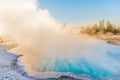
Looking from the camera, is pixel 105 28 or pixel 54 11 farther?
pixel 105 28

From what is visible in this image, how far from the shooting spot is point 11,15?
3353cm

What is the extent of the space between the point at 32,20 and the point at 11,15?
17.4 ft

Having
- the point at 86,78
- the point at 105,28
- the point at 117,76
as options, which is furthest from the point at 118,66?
the point at 105,28

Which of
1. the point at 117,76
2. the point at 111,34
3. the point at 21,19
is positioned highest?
the point at 21,19

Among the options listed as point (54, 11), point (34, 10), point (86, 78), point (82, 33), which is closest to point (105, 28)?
point (82, 33)

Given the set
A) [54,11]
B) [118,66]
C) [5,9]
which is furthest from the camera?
[54,11]

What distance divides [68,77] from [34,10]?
106 feet

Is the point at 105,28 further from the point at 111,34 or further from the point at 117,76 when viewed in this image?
the point at 117,76

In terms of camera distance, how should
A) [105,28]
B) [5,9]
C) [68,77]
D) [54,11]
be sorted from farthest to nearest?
[105,28] < [54,11] < [5,9] < [68,77]

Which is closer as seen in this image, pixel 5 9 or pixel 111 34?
pixel 5 9

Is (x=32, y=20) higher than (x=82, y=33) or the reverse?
higher

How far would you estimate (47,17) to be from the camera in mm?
39688

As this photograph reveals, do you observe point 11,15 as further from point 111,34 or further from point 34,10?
point 111,34

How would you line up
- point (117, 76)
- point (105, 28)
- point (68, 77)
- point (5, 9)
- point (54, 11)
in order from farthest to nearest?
point (105, 28)
point (54, 11)
point (5, 9)
point (117, 76)
point (68, 77)
